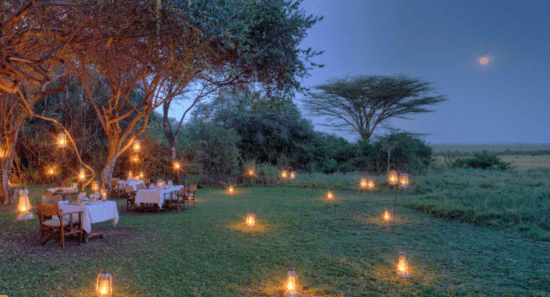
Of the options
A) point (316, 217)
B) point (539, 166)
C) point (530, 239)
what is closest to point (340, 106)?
point (539, 166)

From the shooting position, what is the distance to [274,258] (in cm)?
523

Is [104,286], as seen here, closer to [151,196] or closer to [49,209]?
[49,209]

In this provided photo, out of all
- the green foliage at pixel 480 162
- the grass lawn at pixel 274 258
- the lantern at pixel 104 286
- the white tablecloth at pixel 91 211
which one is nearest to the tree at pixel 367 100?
the green foliage at pixel 480 162

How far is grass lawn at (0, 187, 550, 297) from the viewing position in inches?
160

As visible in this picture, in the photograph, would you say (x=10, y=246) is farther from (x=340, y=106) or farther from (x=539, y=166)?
(x=539, y=166)

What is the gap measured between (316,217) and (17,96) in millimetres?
9135

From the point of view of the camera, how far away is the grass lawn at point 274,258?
160 inches

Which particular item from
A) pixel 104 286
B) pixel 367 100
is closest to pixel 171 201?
pixel 104 286

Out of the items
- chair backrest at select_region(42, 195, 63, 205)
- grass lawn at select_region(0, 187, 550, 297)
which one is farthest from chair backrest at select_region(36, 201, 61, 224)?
chair backrest at select_region(42, 195, 63, 205)

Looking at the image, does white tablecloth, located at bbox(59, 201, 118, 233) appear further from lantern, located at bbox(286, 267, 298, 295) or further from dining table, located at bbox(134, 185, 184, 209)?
lantern, located at bbox(286, 267, 298, 295)

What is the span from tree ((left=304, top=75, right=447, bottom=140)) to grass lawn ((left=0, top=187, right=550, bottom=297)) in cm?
1473

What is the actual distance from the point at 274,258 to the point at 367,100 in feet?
63.2

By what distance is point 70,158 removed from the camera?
1571cm

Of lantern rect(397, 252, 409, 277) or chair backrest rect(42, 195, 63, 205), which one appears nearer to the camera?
lantern rect(397, 252, 409, 277)
